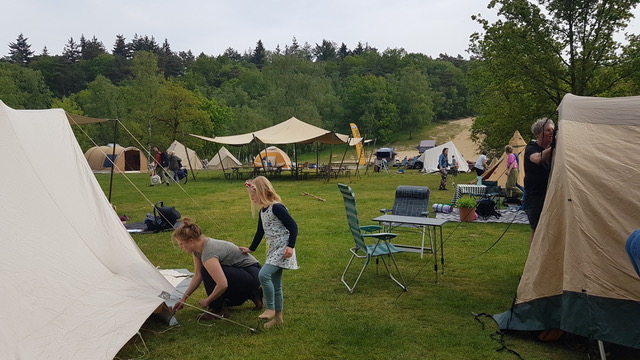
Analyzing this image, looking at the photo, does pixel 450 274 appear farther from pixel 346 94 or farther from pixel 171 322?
pixel 346 94

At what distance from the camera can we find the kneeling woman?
4328mm

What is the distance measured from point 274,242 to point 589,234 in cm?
256

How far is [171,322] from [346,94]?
201 ft

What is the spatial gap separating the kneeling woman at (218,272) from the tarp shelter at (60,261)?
45cm

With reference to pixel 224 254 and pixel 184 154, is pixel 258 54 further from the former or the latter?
pixel 224 254

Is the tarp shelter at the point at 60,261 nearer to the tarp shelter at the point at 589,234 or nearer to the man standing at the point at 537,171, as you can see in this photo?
the tarp shelter at the point at 589,234

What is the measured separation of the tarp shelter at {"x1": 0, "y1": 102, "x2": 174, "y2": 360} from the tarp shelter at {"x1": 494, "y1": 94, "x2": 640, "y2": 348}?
3.23 m

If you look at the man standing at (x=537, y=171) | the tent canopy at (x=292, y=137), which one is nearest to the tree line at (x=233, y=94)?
the tent canopy at (x=292, y=137)

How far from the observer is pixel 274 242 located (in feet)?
14.4

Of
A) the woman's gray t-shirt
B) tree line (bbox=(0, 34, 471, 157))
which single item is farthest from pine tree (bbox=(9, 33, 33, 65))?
the woman's gray t-shirt

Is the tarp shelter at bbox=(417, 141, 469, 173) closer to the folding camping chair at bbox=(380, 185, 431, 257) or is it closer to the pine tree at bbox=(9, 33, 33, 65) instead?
the folding camping chair at bbox=(380, 185, 431, 257)

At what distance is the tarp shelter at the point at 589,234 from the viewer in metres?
3.49

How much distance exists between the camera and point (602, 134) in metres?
4.04

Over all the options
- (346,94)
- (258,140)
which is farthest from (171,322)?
(346,94)
